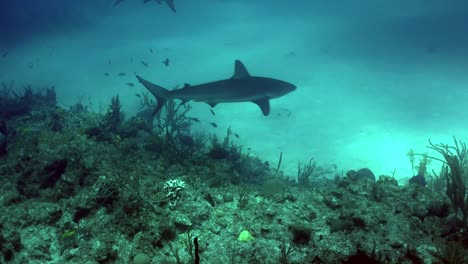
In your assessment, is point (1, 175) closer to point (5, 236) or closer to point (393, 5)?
point (5, 236)

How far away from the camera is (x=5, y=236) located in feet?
14.0

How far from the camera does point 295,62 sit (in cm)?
3048

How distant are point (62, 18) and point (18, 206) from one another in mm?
67870

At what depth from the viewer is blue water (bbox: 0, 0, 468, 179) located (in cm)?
1681

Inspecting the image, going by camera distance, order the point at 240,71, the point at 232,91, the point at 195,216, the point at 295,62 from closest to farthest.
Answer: the point at 195,216 < the point at 232,91 < the point at 240,71 < the point at 295,62

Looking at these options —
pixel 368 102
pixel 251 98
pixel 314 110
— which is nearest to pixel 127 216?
pixel 251 98

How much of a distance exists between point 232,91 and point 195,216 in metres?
5.23

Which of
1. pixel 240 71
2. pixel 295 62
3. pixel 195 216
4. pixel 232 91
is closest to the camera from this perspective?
pixel 195 216

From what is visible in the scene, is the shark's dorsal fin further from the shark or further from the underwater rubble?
the underwater rubble

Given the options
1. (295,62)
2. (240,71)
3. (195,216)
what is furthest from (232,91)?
(295,62)

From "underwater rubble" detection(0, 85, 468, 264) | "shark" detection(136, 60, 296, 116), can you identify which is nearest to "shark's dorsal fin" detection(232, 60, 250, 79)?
"shark" detection(136, 60, 296, 116)

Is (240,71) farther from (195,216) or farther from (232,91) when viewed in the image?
(195,216)

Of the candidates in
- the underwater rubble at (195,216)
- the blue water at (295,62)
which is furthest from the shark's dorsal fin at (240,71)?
the blue water at (295,62)

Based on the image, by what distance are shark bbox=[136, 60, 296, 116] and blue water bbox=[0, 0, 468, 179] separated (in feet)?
15.0
